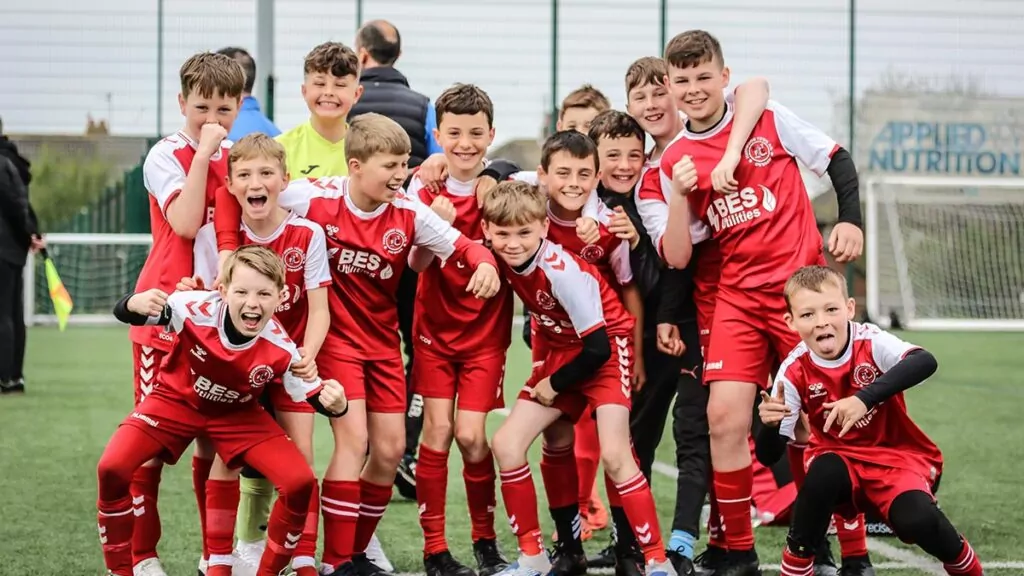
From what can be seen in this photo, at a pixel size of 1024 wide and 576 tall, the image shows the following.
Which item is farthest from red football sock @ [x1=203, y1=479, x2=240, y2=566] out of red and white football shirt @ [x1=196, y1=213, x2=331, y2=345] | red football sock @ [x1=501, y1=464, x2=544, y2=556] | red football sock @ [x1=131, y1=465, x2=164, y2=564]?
red football sock @ [x1=501, y1=464, x2=544, y2=556]

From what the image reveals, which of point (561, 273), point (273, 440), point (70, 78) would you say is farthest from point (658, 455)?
point (70, 78)

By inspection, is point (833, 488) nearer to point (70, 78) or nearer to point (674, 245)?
point (674, 245)

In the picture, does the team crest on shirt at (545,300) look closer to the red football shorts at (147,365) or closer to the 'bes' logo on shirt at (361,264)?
the 'bes' logo on shirt at (361,264)

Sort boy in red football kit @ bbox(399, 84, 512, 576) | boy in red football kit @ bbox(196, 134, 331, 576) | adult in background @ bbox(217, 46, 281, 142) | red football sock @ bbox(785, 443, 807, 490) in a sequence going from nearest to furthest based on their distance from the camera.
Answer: boy in red football kit @ bbox(196, 134, 331, 576), boy in red football kit @ bbox(399, 84, 512, 576), red football sock @ bbox(785, 443, 807, 490), adult in background @ bbox(217, 46, 281, 142)

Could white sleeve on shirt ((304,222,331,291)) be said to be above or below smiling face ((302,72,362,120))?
below

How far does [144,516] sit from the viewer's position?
4.58 m

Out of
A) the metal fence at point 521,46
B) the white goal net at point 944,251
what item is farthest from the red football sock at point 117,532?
the white goal net at point 944,251

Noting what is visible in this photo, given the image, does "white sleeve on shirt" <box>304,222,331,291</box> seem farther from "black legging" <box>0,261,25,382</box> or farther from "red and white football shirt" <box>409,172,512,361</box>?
"black legging" <box>0,261,25,382</box>

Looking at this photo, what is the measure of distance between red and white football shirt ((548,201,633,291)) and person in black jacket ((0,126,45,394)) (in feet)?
22.1

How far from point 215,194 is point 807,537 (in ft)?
7.29

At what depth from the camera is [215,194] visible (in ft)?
15.0

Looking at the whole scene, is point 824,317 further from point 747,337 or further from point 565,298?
point 565,298

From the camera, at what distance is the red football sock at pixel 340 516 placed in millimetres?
4547

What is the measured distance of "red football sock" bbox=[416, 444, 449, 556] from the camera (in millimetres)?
4770
